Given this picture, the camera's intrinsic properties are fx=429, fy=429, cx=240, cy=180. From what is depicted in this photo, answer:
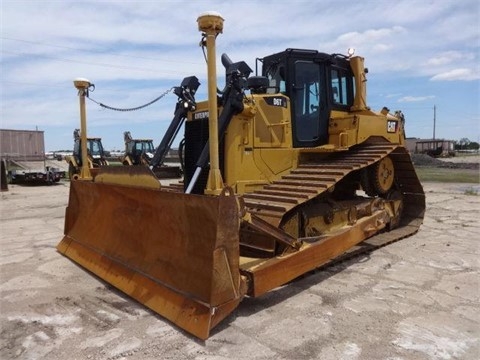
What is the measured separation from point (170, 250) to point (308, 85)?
10.8ft

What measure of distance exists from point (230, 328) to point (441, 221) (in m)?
6.13

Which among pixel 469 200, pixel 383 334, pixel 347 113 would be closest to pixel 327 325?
pixel 383 334

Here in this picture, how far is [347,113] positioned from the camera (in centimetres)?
689

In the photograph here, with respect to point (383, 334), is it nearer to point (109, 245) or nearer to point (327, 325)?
point (327, 325)


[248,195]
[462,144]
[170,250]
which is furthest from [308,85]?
[462,144]

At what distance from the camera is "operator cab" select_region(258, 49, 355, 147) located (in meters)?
5.90

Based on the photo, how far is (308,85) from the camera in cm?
609

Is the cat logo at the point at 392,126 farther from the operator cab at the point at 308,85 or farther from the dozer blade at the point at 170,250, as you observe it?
the dozer blade at the point at 170,250

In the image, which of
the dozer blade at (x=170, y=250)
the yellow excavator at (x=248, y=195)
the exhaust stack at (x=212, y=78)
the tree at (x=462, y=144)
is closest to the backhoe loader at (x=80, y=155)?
the yellow excavator at (x=248, y=195)

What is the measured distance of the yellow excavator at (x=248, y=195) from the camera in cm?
366

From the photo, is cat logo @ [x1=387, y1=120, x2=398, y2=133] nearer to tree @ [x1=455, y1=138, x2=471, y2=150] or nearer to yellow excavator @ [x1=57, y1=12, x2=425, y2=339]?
yellow excavator @ [x1=57, y1=12, x2=425, y2=339]

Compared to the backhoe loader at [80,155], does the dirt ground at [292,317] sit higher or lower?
lower

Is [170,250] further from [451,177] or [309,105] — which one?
[451,177]

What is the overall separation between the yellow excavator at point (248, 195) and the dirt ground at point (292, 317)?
0.23 m
